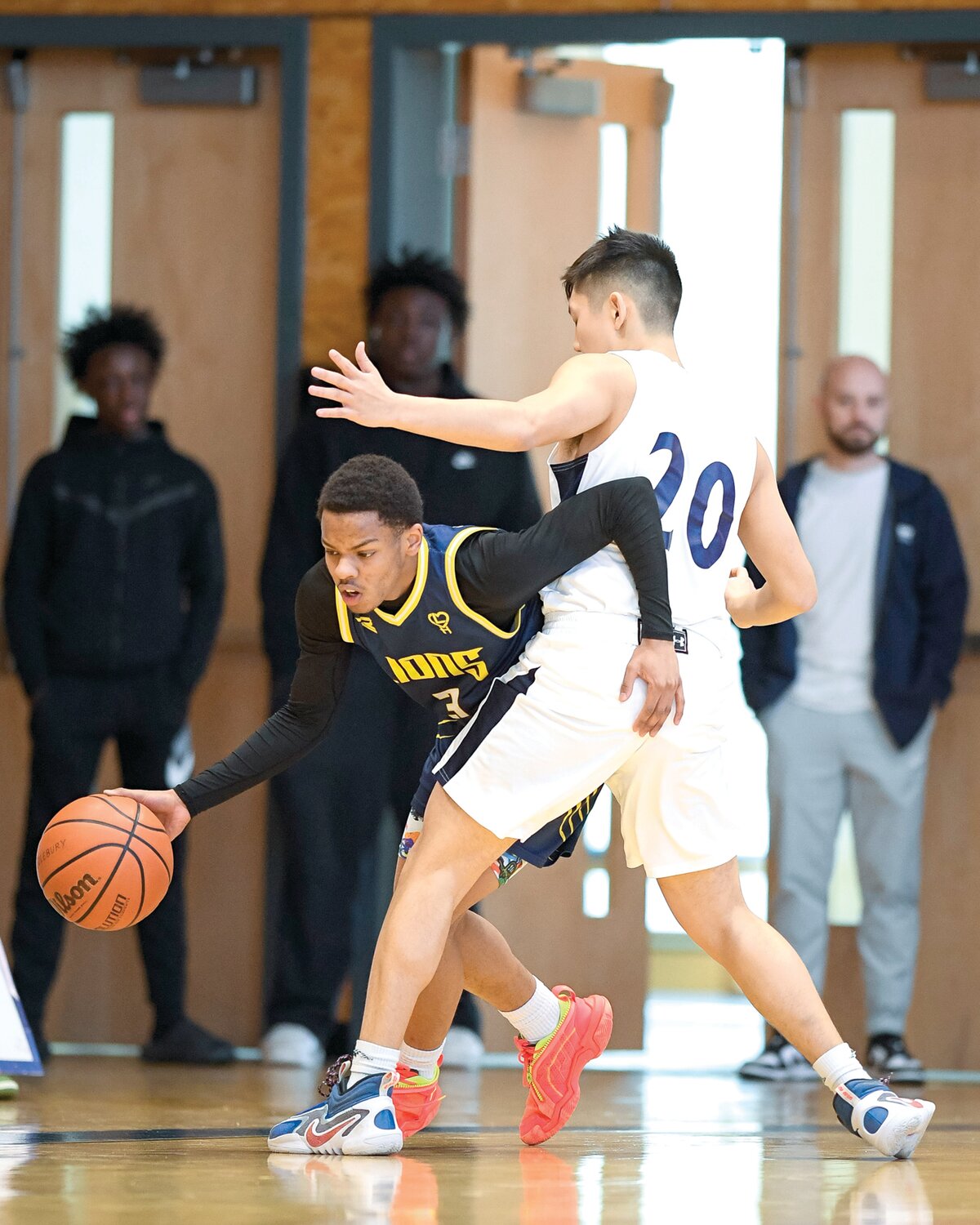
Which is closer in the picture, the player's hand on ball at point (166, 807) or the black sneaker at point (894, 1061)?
the player's hand on ball at point (166, 807)

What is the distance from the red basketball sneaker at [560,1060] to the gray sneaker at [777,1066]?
1.65 metres

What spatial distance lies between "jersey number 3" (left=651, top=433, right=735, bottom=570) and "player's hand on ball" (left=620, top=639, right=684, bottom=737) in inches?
8.2

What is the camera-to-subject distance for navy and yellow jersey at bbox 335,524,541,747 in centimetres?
310

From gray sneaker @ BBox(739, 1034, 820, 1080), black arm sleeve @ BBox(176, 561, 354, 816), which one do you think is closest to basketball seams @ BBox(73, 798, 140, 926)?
black arm sleeve @ BBox(176, 561, 354, 816)

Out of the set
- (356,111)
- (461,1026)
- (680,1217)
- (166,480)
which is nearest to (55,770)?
(166,480)

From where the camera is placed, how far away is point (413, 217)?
227 inches

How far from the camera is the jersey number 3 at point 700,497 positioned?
125 inches

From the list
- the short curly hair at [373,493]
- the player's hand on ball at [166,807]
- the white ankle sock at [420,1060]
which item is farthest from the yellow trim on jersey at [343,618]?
the white ankle sock at [420,1060]

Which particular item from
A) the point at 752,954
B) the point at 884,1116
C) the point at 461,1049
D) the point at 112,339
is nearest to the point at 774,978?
the point at 752,954

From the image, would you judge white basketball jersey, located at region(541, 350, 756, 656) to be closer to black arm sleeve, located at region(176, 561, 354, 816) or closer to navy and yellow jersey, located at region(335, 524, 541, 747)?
navy and yellow jersey, located at region(335, 524, 541, 747)

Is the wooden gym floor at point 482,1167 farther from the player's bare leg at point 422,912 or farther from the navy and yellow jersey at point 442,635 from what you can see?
the navy and yellow jersey at point 442,635

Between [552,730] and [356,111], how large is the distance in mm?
3289

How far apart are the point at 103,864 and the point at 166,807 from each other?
0.17m

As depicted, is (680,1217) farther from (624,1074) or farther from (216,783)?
(624,1074)
